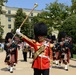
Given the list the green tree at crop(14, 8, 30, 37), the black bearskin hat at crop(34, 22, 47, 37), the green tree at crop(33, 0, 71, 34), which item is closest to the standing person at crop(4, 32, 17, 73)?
the black bearskin hat at crop(34, 22, 47, 37)

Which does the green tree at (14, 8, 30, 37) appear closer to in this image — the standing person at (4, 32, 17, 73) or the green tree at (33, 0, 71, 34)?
the green tree at (33, 0, 71, 34)

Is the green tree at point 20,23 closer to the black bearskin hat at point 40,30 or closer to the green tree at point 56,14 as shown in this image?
the green tree at point 56,14

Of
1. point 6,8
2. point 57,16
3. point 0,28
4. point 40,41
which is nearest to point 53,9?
point 57,16

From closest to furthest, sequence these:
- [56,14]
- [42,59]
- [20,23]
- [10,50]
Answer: [42,59], [10,50], [56,14], [20,23]

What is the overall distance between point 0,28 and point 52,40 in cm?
3892

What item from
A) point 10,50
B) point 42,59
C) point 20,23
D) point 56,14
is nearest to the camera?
point 42,59

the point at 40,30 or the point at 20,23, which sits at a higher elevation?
the point at 20,23

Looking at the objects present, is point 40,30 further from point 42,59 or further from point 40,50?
point 42,59

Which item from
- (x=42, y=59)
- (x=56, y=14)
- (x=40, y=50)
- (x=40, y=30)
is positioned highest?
(x=56, y=14)

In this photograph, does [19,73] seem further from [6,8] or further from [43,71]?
[6,8]

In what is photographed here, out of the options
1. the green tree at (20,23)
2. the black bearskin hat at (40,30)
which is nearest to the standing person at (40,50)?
the black bearskin hat at (40,30)

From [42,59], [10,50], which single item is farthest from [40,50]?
[10,50]

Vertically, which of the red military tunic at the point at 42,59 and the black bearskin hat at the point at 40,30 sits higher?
the black bearskin hat at the point at 40,30

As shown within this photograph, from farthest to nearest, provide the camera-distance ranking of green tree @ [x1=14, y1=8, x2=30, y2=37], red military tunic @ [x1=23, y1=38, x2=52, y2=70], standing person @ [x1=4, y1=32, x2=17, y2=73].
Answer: green tree @ [x1=14, y1=8, x2=30, y2=37]
standing person @ [x1=4, y1=32, x2=17, y2=73]
red military tunic @ [x1=23, y1=38, x2=52, y2=70]
